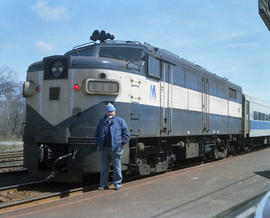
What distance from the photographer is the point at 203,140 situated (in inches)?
521

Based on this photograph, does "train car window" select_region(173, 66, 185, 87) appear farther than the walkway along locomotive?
Yes

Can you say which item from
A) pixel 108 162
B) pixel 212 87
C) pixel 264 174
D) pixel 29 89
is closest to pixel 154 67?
pixel 108 162

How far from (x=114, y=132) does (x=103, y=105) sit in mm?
894

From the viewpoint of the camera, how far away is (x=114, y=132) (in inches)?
281

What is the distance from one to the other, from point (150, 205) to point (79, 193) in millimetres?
2100

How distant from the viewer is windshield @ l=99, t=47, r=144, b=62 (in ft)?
29.6

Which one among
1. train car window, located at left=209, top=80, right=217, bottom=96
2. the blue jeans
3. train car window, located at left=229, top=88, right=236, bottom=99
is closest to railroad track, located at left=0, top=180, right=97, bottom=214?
the blue jeans

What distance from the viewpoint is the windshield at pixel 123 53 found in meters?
9.02

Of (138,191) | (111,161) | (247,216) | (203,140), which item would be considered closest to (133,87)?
(111,161)

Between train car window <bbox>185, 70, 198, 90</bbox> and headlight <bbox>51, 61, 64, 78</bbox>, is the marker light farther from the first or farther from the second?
train car window <bbox>185, 70, 198, 90</bbox>

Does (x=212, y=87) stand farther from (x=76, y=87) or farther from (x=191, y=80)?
(x=76, y=87)

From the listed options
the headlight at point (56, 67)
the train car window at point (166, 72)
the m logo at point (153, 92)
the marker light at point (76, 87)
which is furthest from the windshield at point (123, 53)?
the marker light at point (76, 87)

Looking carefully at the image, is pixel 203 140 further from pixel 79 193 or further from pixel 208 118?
pixel 79 193

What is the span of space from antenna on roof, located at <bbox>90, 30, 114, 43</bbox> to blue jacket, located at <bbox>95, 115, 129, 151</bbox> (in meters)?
3.68
